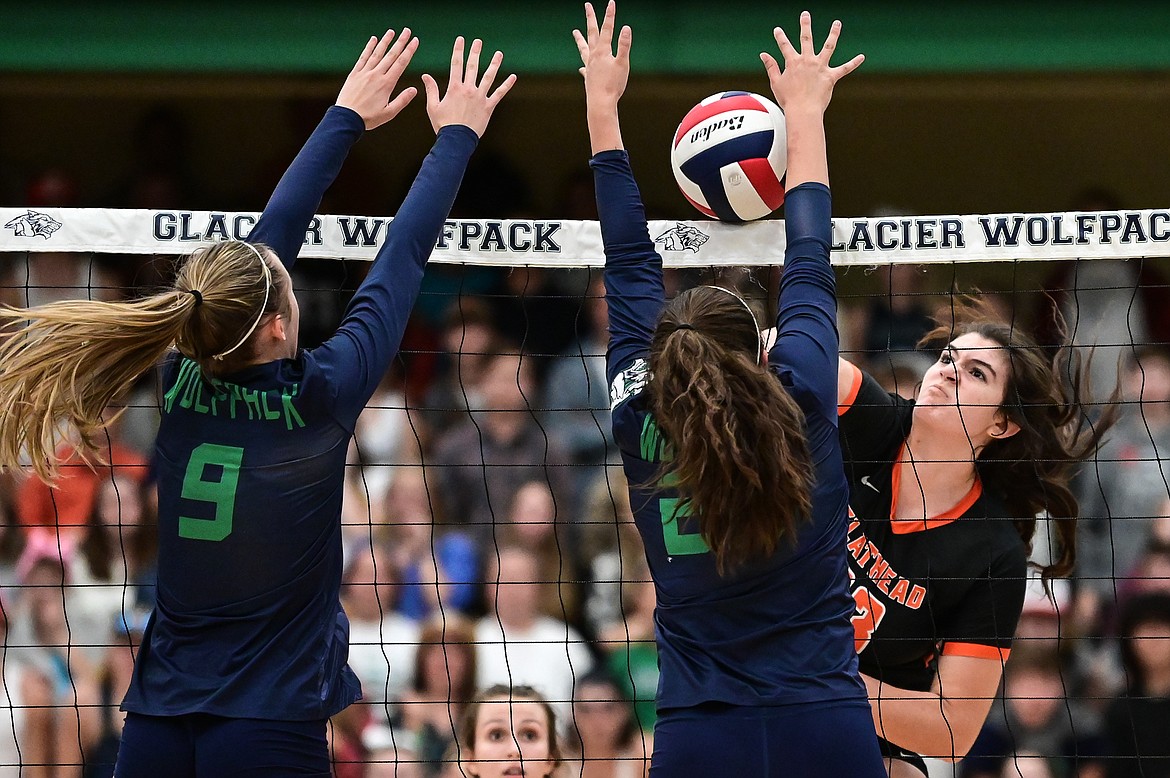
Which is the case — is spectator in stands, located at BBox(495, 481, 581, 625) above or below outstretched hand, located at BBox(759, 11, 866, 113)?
below

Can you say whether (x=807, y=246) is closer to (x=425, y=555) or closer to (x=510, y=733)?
(x=510, y=733)

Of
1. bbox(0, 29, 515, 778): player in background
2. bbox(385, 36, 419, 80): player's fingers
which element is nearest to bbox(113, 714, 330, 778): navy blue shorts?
bbox(0, 29, 515, 778): player in background

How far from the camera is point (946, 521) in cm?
378

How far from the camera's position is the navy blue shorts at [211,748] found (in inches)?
92.3

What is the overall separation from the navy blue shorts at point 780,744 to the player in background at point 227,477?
2.26 ft

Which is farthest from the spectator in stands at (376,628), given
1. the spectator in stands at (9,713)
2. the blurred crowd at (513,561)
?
the spectator in stands at (9,713)

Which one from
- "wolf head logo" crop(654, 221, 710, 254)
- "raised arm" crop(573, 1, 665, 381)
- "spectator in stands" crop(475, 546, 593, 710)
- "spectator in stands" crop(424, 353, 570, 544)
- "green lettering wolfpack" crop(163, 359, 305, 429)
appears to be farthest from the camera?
"spectator in stands" crop(424, 353, 570, 544)

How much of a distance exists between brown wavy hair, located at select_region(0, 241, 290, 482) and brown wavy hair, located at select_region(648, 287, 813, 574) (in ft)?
2.48

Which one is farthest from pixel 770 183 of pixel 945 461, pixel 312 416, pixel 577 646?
pixel 577 646

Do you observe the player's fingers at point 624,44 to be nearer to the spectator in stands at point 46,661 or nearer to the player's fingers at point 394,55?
the player's fingers at point 394,55

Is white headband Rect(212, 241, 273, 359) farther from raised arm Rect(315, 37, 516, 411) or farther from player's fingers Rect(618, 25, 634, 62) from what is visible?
player's fingers Rect(618, 25, 634, 62)

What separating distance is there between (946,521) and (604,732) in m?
1.56

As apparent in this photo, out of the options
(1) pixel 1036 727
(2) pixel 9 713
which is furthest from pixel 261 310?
(1) pixel 1036 727

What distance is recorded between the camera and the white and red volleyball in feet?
10.4
